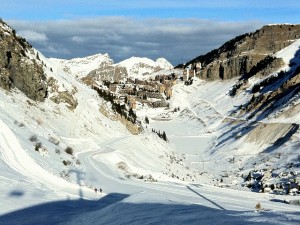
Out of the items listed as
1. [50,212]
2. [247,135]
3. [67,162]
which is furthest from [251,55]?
[50,212]

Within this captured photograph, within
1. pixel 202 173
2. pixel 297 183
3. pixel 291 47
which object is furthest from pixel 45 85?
pixel 291 47

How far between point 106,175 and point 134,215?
21.5 metres

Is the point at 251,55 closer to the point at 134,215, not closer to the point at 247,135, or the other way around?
the point at 247,135

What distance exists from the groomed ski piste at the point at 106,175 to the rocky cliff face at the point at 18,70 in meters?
1.66

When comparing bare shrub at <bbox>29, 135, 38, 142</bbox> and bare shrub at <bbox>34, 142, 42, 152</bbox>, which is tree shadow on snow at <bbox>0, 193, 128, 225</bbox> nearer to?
bare shrub at <bbox>34, 142, 42, 152</bbox>

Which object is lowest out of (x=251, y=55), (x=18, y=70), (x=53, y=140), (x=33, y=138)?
(x=33, y=138)

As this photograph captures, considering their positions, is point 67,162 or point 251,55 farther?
point 251,55

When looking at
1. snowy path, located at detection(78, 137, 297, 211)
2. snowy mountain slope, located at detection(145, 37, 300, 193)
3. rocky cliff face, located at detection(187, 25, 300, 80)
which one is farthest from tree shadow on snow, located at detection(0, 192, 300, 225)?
rocky cliff face, located at detection(187, 25, 300, 80)

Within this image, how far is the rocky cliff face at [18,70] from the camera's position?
48.6 metres

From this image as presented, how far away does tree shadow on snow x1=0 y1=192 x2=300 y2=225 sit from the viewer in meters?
10.5

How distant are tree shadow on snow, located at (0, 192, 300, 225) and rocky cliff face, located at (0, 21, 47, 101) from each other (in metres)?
30.2

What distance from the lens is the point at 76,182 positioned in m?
28.2

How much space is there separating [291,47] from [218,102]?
42.5 metres

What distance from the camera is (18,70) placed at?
163ft
